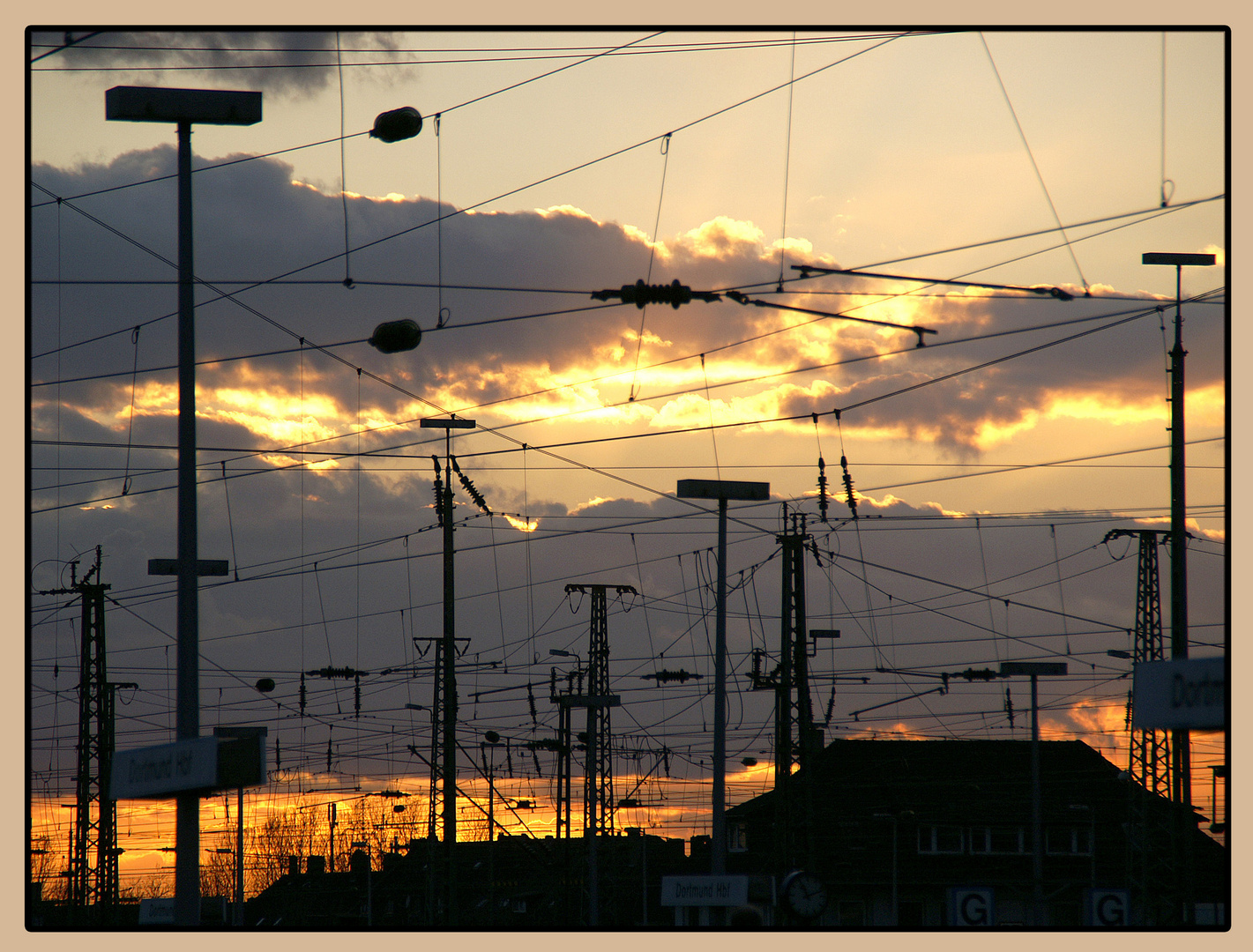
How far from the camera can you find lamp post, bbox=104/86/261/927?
15.1 metres

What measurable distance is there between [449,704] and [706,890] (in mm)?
8443

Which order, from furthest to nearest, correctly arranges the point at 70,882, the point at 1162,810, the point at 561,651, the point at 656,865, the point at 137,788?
the point at 656,865, the point at 561,651, the point at 70,882, the point at 1162,810, the point at 137,788

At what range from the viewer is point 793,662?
30.1m

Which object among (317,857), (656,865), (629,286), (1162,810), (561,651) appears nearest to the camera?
(629,286)

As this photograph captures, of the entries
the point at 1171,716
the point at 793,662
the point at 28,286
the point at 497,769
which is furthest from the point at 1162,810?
the point at 497,769

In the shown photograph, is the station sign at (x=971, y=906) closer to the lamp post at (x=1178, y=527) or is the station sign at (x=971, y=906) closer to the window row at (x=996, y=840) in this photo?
the lamp post at (x=1178, y=527)

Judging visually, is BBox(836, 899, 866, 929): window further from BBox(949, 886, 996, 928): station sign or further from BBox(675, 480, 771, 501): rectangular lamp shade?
BBox(675, 480, 771, 501): rectangular lamp shade

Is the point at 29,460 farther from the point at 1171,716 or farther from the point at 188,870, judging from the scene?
the point at 1171,716

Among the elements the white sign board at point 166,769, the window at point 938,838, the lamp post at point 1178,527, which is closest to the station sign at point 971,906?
the lamp post at point 1178,527

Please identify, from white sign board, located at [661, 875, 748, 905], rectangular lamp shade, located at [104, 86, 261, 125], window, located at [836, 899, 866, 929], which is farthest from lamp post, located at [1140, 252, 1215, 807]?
window, located at [836, 899, 866, 929]

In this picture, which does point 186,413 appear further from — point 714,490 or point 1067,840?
point 1067,840

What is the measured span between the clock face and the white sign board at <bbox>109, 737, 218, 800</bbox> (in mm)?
14643

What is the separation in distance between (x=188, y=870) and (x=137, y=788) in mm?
1429

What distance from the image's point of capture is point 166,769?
14.0 m
